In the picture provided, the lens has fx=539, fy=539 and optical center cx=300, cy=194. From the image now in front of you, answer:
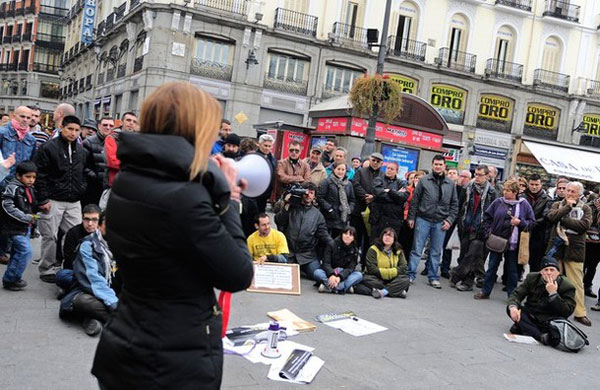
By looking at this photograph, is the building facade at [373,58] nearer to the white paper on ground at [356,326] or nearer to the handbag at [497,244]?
the handbag at [497,244]

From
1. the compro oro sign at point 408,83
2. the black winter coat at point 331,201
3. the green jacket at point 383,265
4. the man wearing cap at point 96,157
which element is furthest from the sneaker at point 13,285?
the compro oro sign at point 408,83

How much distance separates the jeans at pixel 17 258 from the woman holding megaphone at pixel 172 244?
443 cm

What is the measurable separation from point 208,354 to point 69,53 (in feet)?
163

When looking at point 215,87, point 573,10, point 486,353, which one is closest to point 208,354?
point 486,353

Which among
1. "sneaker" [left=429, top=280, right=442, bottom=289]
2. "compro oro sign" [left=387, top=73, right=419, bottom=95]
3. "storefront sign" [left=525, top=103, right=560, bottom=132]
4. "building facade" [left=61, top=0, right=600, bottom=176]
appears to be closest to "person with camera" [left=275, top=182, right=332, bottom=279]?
"sneaker" [left=429, top=280, right=442, bottom=289]

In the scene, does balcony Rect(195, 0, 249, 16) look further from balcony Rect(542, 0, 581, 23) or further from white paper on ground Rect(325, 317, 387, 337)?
white paper on ground Rect(325, 317, 387, 337)

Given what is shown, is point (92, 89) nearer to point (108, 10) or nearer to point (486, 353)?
point (108, 10)

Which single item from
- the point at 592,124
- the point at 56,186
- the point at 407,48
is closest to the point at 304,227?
the point at 56,186

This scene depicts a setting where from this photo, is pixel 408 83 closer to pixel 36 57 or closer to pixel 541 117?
pixel 541 117

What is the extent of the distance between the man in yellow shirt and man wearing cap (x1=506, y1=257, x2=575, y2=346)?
119 inches

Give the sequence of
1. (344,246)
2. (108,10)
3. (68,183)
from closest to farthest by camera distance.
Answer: (68,183), (344,246), (108,10)

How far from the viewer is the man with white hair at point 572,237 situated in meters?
7.59

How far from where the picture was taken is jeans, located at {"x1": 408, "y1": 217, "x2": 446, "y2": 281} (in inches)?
340

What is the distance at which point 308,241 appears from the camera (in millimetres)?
7930
